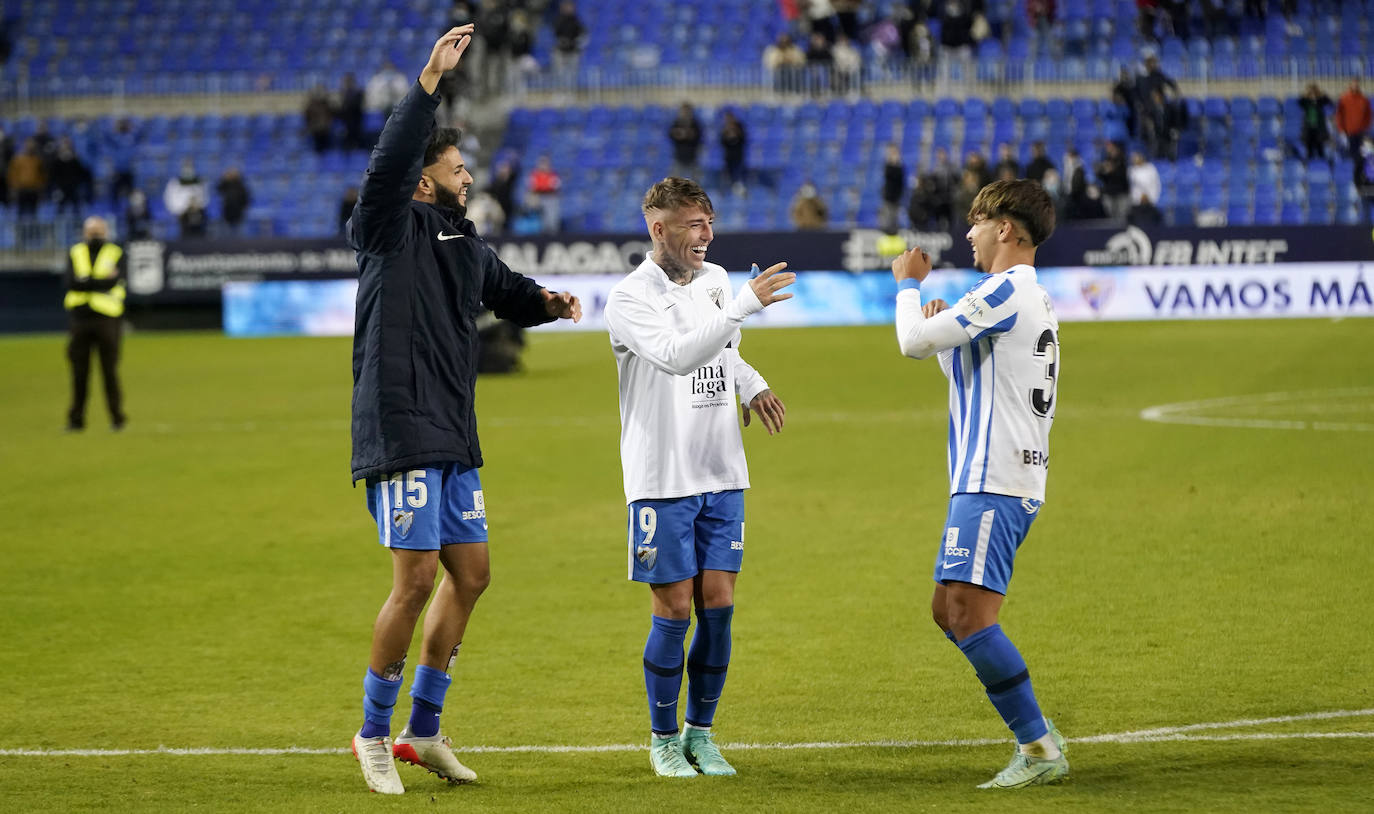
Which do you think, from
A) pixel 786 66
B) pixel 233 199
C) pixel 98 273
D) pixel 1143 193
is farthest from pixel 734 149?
pixel 98 273

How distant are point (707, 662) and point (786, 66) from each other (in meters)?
27.8

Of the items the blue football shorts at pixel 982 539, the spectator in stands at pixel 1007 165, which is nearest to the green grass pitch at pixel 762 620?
the blue football shorts at pixel 982 539

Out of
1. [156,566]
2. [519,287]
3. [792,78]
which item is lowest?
[156,566]

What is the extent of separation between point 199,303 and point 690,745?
2439cm

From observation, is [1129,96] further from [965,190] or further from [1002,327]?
[1002,327]

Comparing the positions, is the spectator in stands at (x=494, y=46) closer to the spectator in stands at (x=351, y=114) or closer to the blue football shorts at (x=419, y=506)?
the spectator in stands at (x=351, y=114)

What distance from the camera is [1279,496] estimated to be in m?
11.4

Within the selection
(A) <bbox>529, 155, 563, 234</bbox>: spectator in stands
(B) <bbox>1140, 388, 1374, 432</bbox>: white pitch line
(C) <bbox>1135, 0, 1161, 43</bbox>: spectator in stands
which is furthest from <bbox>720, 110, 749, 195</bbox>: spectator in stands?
(B) <bbox>1140, 388, 1374, 432</bbox>: white pitch line

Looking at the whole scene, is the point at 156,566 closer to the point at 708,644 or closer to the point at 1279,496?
the point at 708,644

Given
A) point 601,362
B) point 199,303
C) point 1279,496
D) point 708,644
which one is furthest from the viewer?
point 199,303

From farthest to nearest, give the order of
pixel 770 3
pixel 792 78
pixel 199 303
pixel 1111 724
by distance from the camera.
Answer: pixel 770 3 < pixel 792 78 < pixel 199 303 < pixel 1111 724

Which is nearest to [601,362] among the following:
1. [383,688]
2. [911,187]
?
[911,187]

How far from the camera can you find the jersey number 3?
5.57 m

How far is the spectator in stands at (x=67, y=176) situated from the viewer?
3156 centimetres
